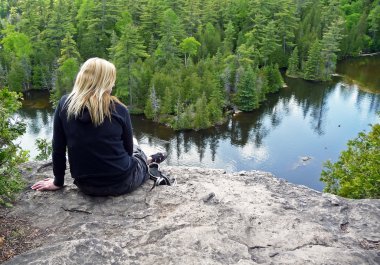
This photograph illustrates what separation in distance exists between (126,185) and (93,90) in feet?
4.82

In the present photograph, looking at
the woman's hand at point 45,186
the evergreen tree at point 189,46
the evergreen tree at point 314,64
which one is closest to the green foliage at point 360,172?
the woman's hand at point 45,186

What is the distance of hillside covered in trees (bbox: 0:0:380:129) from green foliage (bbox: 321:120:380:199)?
83.2 ft

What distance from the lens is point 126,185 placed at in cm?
566

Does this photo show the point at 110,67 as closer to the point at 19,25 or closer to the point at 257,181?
the point at 257,181

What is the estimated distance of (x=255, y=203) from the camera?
20.4 ft

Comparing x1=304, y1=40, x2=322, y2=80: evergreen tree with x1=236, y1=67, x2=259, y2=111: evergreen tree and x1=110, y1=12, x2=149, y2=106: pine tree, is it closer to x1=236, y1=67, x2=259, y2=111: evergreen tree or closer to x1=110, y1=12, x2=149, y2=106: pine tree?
x1=236, y1=67, x2=259, y2=111: evergreen tree

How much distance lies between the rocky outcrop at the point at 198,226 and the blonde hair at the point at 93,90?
1.32 meters

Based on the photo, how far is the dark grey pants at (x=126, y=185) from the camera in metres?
5.55

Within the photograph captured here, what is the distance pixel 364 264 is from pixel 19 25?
206 feet

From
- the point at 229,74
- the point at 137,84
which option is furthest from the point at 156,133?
the point at 229,74

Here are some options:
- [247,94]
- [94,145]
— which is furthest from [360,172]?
[247,94]

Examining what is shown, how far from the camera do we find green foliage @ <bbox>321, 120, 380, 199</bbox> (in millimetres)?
10867

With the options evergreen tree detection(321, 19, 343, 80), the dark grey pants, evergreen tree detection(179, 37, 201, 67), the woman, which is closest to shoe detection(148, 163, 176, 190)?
the dark grey pants

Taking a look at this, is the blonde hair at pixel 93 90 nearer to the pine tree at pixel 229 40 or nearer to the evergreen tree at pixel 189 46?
the evergreen tree at pixel 189 46
